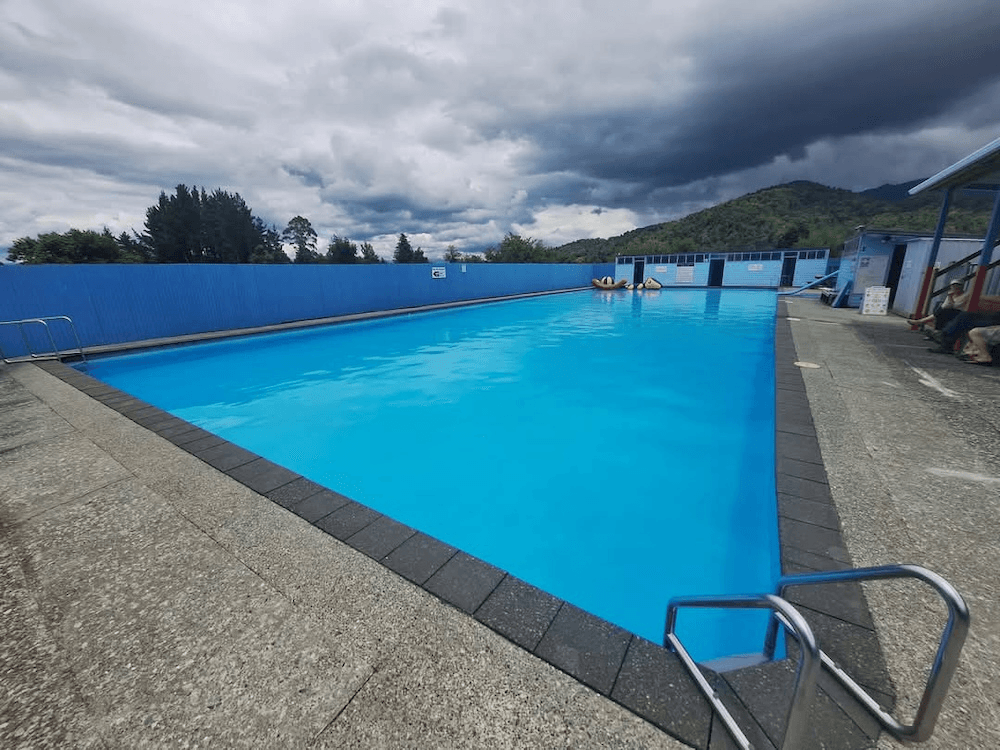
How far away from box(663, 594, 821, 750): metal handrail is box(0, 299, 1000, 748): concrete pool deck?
0.11m

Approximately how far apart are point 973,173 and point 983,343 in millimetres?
3569

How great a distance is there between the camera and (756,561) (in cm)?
308

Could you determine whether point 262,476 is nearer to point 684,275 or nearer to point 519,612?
point 519,612

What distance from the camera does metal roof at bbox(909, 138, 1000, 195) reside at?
5.47 m

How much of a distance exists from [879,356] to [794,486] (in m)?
5.40

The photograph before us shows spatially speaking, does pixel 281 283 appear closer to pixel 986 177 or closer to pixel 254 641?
pixel 254 641

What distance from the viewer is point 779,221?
161 ft

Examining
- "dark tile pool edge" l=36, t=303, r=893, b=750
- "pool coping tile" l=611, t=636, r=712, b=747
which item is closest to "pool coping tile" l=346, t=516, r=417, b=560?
"dark tile pool edge" l=36, t=303, r=893, b=750

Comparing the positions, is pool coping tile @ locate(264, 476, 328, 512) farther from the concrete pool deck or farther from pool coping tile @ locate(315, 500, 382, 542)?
pool coping tile @ locate(315, 500, 382, 542)

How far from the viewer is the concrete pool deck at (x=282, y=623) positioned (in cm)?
124

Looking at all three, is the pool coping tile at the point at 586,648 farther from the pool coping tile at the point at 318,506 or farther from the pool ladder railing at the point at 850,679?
the pool coping tile at the point at 318,506

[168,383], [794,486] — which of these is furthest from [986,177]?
[168,383]

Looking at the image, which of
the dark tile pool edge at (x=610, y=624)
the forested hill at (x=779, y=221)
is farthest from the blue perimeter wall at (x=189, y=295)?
the forested hill at (x=779, y=221)

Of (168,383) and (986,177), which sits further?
(168,383)
